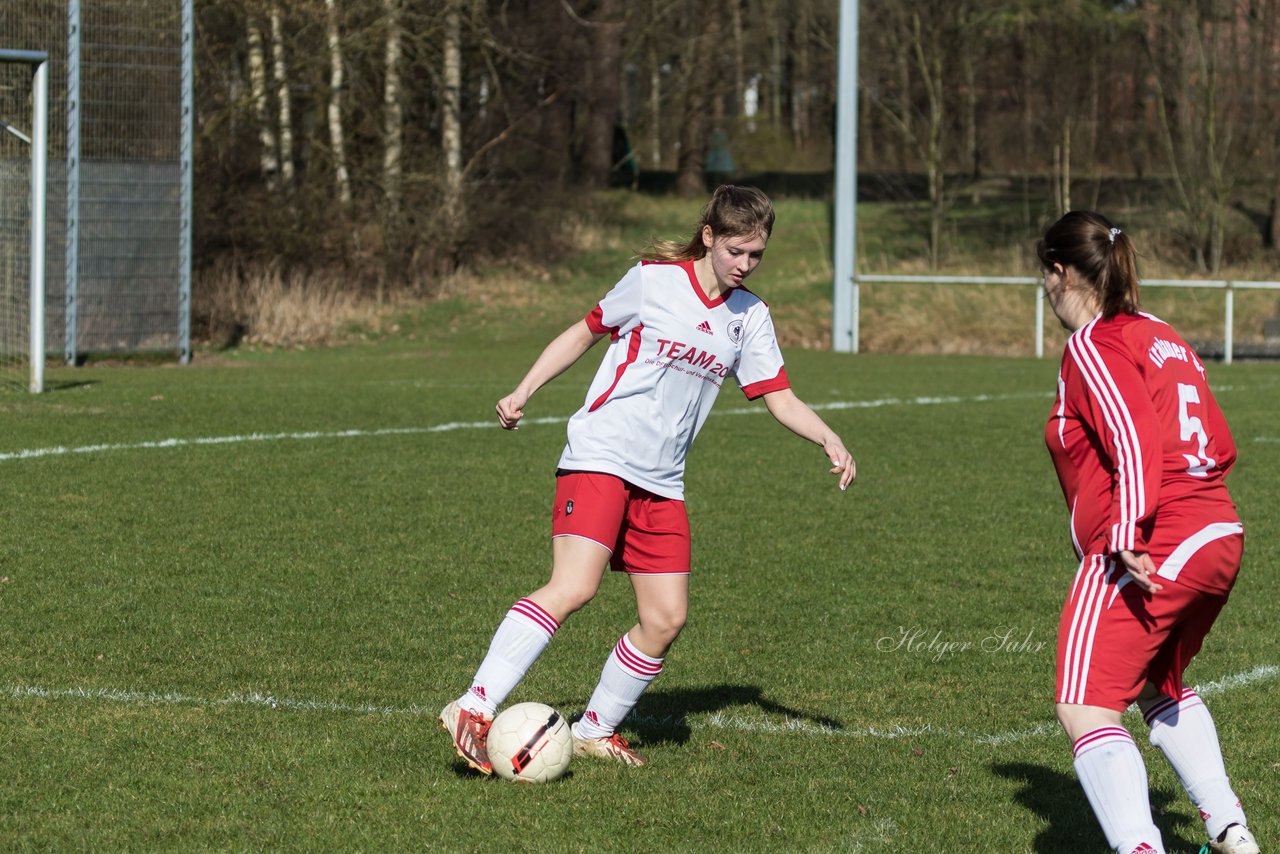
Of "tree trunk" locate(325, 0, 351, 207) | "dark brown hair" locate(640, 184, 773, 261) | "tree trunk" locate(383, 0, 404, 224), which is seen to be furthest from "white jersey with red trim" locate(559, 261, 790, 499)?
"tree trunk" locate(383, 0, 404, 224)


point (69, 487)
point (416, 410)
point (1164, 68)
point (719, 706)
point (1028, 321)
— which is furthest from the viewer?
point (1164, 68)

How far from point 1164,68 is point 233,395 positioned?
873 inches

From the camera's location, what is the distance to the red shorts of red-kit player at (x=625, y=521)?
15.4 ft

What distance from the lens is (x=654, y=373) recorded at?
476cm

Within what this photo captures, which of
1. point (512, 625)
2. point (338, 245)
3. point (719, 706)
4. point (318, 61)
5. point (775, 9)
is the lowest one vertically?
point (719, 706)

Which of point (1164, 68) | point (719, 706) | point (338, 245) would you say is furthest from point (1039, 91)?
point (719, 706)

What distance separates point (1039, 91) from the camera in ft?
132

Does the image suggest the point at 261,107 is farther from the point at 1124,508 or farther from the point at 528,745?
the point at 1124,508

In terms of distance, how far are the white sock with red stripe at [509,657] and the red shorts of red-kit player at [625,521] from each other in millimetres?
265

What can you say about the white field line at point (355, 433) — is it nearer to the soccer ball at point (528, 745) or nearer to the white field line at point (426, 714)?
the white field line at point (426, 714)

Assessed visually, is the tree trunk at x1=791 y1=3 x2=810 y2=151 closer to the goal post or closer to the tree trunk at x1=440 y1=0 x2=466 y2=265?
the tree trunk at x1=440 y1=0 x2=466 y2=265

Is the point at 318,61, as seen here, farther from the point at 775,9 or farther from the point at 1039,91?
the point at 775,9

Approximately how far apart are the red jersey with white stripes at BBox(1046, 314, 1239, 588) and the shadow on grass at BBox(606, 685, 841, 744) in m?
1.79

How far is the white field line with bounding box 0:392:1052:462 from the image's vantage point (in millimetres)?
10906
